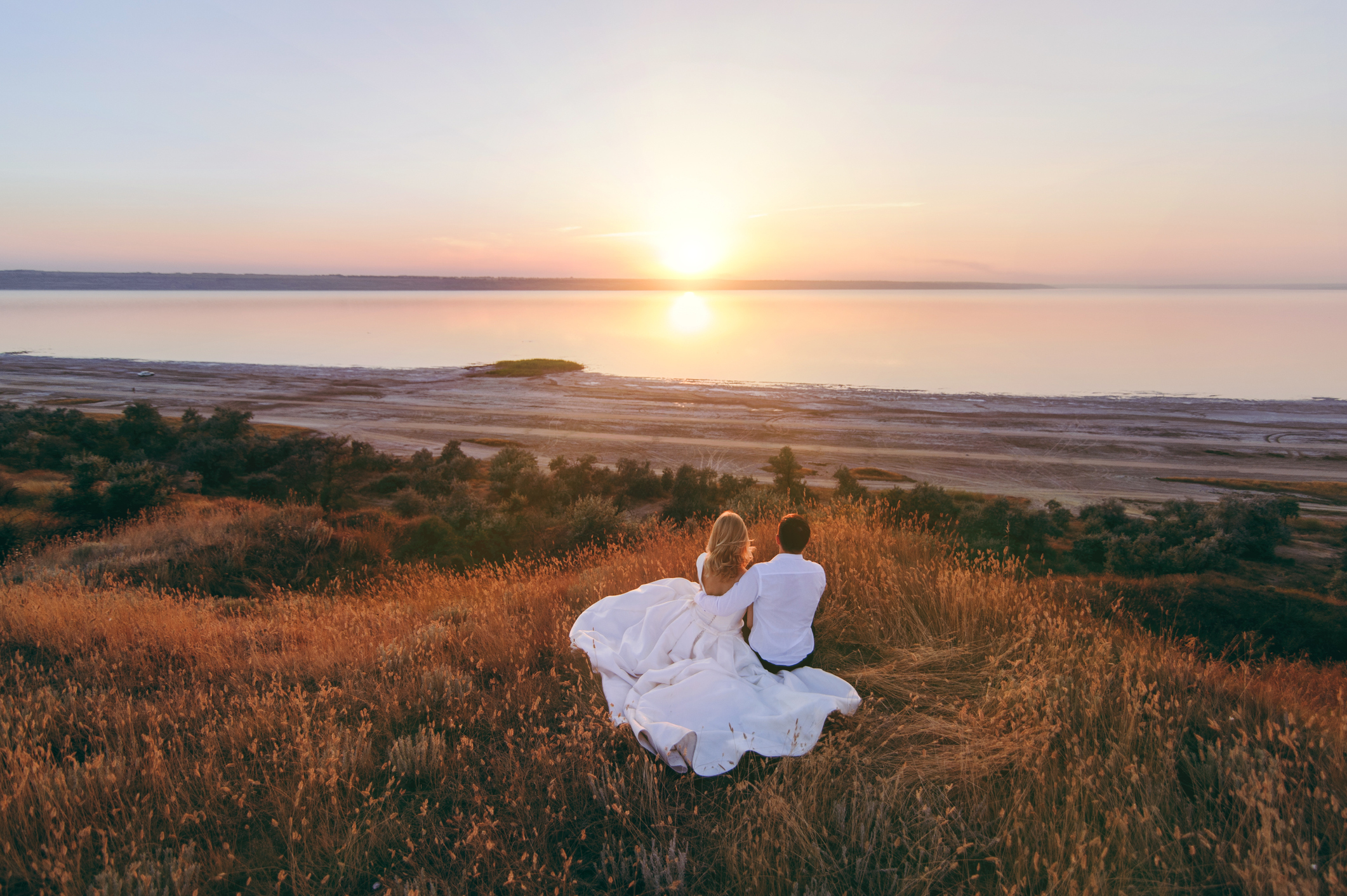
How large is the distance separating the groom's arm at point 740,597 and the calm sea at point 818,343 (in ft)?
85.1

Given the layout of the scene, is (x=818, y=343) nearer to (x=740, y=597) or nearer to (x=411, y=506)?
(x=411, y=506)

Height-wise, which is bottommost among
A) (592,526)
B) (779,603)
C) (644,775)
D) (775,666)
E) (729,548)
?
(592,526)

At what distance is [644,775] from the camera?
10.8ft

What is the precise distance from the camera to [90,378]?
99.2 feet

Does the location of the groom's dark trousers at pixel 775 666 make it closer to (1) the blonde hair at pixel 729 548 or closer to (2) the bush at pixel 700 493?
(1) the blonde hair at pixel 729 548

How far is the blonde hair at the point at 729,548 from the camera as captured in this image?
171 inches

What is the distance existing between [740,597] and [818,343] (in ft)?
142

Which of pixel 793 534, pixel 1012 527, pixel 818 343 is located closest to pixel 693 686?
pixel 793 534

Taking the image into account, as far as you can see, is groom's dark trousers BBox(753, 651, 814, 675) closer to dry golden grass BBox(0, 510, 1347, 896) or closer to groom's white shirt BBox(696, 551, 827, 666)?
groom's white shirt BBox(696, 551, 827, 666)

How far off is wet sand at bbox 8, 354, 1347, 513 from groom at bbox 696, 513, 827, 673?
10618 millimetres

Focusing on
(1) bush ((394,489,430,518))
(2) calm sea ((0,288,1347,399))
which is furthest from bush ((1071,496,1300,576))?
Result: (2) calm sea ((0,288,1347,399))

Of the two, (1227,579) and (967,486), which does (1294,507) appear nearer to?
(1227,579)

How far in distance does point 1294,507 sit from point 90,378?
147ft

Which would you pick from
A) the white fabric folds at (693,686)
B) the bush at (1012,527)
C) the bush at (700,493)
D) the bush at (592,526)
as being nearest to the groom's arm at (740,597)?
A: the white fabric folds at (693,686)
